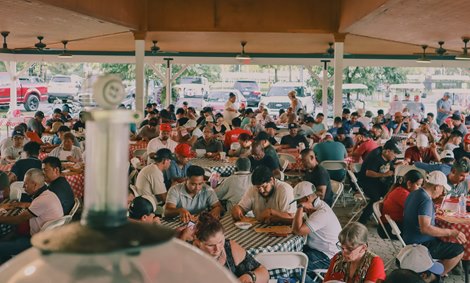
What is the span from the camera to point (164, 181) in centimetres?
868

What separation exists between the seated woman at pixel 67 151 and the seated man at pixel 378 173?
4641mm

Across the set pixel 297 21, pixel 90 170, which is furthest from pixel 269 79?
pixel 90 170

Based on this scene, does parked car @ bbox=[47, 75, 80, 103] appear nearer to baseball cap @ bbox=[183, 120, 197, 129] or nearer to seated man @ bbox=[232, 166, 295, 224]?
baseball cap @ bbox=[183, 120, 197, 129]

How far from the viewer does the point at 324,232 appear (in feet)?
19.9

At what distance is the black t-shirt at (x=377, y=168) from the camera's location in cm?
993

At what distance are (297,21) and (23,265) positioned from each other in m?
13.0

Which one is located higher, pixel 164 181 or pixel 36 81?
pixel 36 81

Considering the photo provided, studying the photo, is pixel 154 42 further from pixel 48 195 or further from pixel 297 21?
pixel 48 195

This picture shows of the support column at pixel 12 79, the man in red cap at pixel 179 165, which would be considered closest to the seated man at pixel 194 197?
the man in red cap at pixel 179 165

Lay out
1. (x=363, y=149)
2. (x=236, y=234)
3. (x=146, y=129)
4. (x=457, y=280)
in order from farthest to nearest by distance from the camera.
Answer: (x=146, y=129)
(x=363, y=149)
(x=457, y=280)
(x=236, y=234)

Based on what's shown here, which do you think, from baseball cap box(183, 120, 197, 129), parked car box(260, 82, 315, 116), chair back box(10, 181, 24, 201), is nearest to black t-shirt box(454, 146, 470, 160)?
chair back box(10, 181, 24, 201)

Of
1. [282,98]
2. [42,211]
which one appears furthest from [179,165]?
[282,98]

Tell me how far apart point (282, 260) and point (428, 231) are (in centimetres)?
209

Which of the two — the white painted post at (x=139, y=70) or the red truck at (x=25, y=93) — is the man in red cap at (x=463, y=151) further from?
the red truck at (x=25, y=93)
